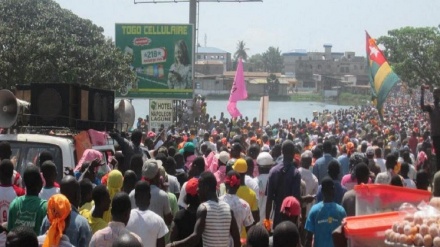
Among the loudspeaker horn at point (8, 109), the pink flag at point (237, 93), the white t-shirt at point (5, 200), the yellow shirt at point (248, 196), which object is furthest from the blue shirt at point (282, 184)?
the pink flag at point (237, 93)

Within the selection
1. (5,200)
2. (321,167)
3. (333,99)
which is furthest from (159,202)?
(333,99)

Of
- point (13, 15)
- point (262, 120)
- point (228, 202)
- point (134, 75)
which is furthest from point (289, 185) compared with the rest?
point (13, 15)

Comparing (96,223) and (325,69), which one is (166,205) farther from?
(325,69)

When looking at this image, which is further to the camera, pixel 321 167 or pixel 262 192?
pixel 321 167

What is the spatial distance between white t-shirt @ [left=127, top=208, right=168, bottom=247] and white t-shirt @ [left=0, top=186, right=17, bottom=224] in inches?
44.9

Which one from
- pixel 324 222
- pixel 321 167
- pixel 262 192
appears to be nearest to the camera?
pixel 324 222

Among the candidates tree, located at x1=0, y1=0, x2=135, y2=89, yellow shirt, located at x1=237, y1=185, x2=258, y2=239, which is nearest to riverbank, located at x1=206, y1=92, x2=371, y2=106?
tree, located at x1=0, y1=0, x2=135, y2=89

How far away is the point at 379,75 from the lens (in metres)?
21.2

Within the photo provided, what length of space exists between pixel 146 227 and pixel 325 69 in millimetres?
146645

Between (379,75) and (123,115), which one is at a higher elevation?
(379,75)

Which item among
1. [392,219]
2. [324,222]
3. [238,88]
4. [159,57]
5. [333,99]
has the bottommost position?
[333,99]

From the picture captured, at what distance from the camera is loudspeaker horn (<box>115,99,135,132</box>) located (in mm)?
13688

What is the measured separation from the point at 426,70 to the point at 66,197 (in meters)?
56.8

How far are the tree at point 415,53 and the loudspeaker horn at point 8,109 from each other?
2054 inches
